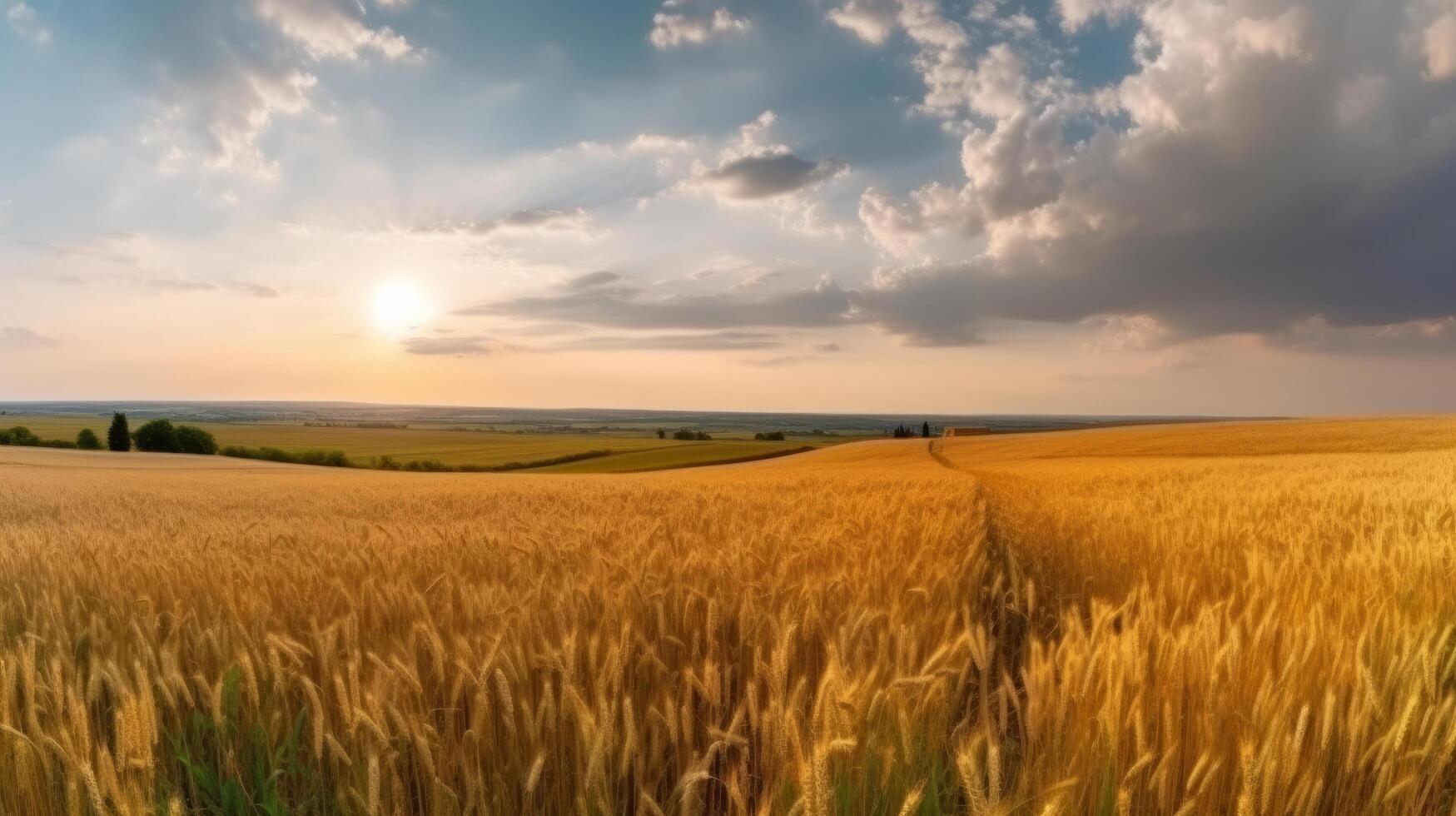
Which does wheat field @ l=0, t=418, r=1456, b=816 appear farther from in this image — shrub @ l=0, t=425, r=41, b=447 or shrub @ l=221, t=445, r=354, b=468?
shrub @ l=0, t=425, r=41, b=447

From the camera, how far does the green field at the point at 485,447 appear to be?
49.2 m

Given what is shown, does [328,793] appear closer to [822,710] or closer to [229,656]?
[229,656]

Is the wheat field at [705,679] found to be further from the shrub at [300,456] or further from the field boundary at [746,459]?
the shrub at [300,456]

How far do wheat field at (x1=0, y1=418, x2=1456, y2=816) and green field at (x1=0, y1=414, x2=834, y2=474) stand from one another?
39147 mm

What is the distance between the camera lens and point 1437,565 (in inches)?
137

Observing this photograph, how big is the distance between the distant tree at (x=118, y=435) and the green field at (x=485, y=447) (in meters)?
6.51

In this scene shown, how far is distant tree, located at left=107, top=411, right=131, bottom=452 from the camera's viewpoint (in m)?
55.5

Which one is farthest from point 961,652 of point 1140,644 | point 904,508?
point 904,508

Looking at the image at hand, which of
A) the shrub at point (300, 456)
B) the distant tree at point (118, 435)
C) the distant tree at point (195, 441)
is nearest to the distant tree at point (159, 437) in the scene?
the distant tree at point (195, 441)

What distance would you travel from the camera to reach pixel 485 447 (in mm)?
61750

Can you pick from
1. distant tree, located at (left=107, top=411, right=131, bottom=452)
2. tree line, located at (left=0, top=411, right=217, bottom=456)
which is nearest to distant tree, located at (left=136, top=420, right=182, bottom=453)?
tree line, located at (left=0, top=411, right=217, bottom=456)

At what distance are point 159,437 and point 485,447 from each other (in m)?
23.8

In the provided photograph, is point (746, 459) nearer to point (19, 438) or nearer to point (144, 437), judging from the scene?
point (144, 437)

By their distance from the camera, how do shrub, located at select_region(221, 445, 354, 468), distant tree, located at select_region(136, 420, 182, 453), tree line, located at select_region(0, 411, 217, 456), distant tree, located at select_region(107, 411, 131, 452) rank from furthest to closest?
distant tree, located at select_region(136, 420, 182, 453)
tree line, located at select_region(0, 411, 217, 456)
distant tree, located at select_region(107, 411, 131, 452)
shrub, located at select_region(221, 445, 354, 468)
